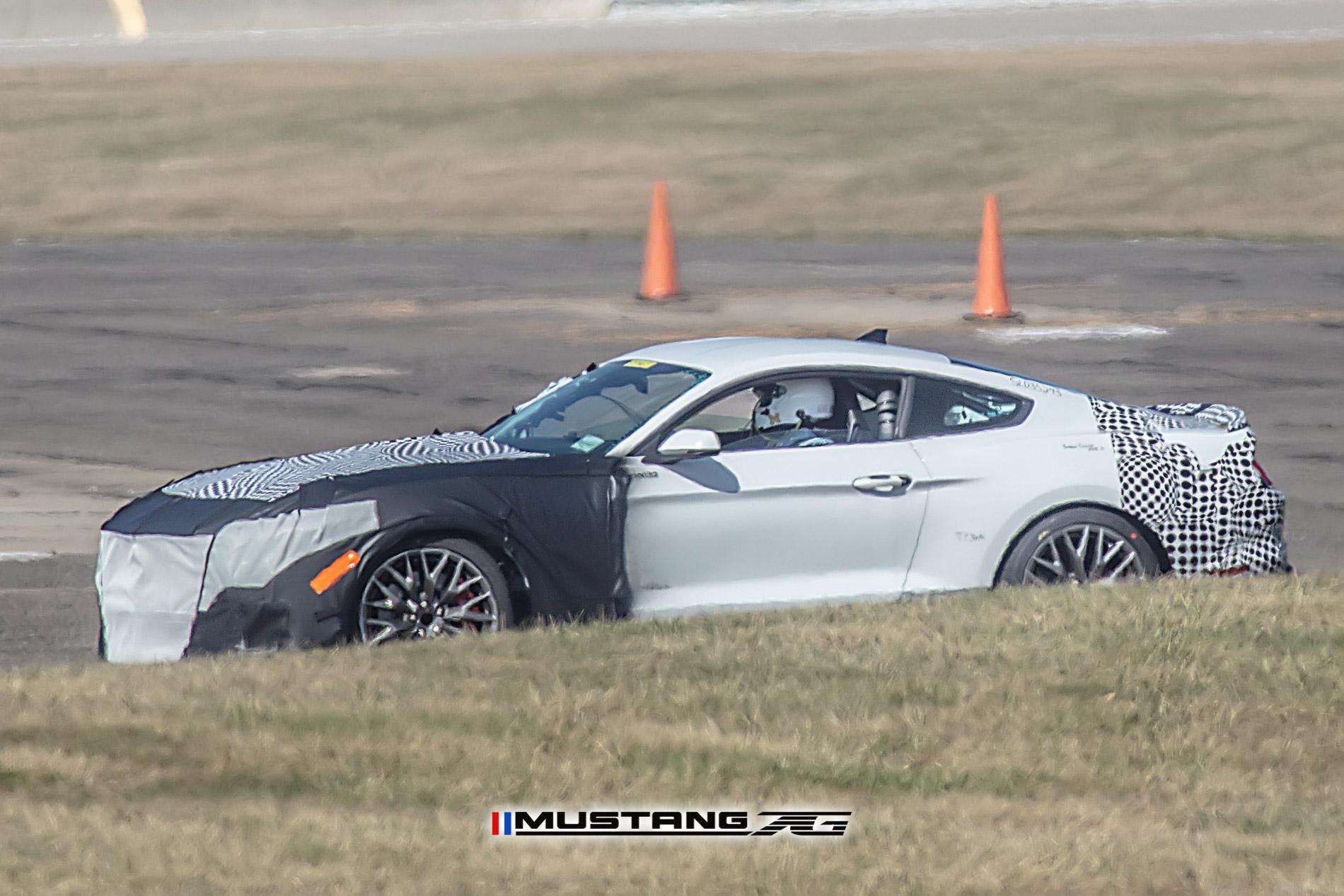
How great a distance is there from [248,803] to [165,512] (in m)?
2.52

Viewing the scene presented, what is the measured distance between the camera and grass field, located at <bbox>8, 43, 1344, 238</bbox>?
26234mm

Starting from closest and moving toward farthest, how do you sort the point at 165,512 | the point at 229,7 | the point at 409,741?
1. the point at 409,741
2. the point at 165,512
3. the point at 229,7

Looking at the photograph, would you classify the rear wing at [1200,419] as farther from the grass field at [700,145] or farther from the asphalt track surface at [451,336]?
the grass field at [700,145]

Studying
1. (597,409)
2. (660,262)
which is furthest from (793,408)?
(660,262)

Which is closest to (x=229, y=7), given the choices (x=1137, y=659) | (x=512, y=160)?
(x=512, y=160)

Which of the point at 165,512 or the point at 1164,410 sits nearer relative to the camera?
the point at 165,512

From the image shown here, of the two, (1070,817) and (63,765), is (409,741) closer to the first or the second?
(63,765)

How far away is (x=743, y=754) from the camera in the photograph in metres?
6.86

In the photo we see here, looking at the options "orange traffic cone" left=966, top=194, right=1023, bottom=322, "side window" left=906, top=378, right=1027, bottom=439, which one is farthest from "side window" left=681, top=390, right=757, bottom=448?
"orange traffic cone" left=966, top=194, right=1023, bottom=322

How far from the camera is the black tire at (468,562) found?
27.4 ft

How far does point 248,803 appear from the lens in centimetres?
645

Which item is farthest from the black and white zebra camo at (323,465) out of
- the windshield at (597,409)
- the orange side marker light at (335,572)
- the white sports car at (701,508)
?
the orange side marker light at (335,572)

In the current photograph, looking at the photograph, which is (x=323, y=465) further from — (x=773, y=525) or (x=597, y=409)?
(x=773, y=525)

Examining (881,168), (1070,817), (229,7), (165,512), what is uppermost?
(229,7)
